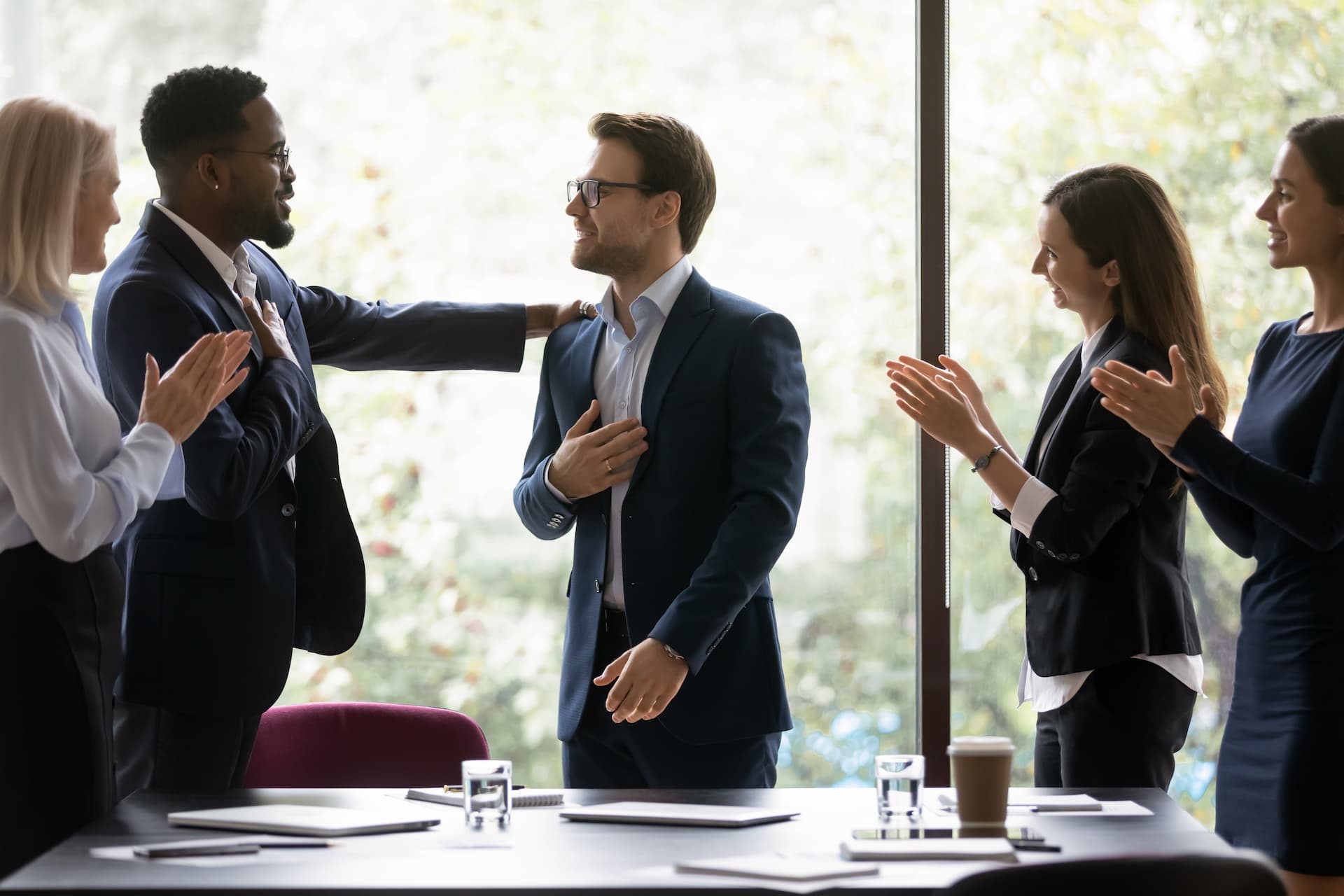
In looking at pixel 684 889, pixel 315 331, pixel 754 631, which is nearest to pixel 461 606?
pixel 315 331

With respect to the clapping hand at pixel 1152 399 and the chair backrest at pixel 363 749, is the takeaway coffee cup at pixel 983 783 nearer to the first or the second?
the clapping hand at pixel 1152 399

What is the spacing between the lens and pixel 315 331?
3014 mm

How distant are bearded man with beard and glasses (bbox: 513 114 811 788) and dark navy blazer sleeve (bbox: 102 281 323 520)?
52 centimetres

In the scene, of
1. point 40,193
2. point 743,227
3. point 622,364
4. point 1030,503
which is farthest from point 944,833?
point 743,227

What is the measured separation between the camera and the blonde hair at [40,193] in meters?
2.23

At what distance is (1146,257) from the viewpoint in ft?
8.99

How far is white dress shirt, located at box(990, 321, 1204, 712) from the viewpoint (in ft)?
8.43

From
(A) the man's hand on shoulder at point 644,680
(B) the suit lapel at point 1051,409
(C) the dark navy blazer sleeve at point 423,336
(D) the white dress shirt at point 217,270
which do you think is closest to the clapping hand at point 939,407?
(B) the suit lapel at point 1051,409

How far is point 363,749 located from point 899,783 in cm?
120

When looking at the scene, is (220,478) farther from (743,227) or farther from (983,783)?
(743,227)

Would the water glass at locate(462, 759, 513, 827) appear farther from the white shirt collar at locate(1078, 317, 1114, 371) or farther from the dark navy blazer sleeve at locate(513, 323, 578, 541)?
the white shirt collar at locate(1078, 317, 1114, 371)

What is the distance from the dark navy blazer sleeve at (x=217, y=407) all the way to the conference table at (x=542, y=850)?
21.5 inches

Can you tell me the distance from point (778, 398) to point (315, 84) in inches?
60.9

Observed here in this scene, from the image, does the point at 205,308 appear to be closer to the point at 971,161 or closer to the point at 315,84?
the point at 315,84
